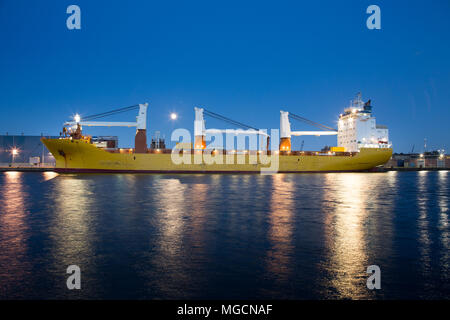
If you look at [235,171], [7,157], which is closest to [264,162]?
[235,171]

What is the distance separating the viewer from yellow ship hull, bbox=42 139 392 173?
41500 mm

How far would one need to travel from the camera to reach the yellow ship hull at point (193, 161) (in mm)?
41500

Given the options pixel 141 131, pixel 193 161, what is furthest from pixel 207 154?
pixel 141 131

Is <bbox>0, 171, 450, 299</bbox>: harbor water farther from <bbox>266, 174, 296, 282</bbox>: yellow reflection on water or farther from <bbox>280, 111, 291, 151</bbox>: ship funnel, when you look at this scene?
<bbox>280, 111, 291, 151</bbox>: ship funnel

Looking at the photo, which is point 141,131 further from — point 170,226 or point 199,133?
point 170,226

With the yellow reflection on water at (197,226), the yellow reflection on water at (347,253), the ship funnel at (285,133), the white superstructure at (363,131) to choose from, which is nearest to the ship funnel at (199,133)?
the ship funnel at (285,133)

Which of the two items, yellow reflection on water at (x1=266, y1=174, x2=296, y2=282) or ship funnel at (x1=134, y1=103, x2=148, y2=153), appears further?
ship funnel at (x1=134, y1=103, x2=148, y2=153)

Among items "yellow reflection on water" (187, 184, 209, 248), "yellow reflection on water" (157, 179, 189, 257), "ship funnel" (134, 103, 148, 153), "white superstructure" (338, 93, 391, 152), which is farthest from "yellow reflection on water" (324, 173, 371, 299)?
"white superstructure" (338, 93, 391, 152)

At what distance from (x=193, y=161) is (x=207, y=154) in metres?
2.65

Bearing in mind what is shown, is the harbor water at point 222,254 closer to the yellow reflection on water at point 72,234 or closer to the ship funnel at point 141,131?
the yellow reflection on water at point 72,234
